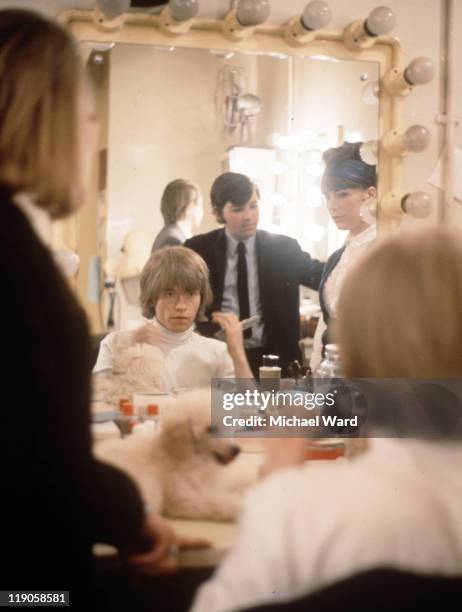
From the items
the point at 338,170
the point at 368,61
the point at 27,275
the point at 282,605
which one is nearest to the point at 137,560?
the point at 282,605

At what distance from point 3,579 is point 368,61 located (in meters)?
1.34

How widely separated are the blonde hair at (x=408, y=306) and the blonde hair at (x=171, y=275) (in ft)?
2.48

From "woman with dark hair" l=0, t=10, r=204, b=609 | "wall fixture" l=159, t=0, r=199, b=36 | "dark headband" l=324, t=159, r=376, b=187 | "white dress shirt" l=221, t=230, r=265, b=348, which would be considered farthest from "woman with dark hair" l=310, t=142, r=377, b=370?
"woman with dark hair" l=0, t=10, r=204, b=609

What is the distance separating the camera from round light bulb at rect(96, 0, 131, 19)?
1.41 m

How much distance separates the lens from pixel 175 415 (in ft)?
3.00

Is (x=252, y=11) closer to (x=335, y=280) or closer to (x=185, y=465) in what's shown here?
(x=335, y=280)

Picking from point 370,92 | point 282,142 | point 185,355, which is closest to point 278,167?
point 282,142

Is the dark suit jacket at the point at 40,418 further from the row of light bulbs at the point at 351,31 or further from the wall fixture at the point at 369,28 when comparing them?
the wall fixture at the point at 369,28

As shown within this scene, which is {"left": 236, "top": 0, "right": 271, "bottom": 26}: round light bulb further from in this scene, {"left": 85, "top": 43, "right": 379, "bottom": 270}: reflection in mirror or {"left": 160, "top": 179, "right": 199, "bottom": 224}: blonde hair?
{"left": 160, "top": 179, "right": 199, "bottom": 224}: blonde hair

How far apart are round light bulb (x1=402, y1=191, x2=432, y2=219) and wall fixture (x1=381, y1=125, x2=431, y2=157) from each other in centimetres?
10

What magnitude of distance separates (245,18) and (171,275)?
536 mm

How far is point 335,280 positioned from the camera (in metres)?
1.52

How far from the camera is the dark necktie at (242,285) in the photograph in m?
1.56

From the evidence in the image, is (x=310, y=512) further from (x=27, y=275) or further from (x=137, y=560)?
(x=27, y=275)
